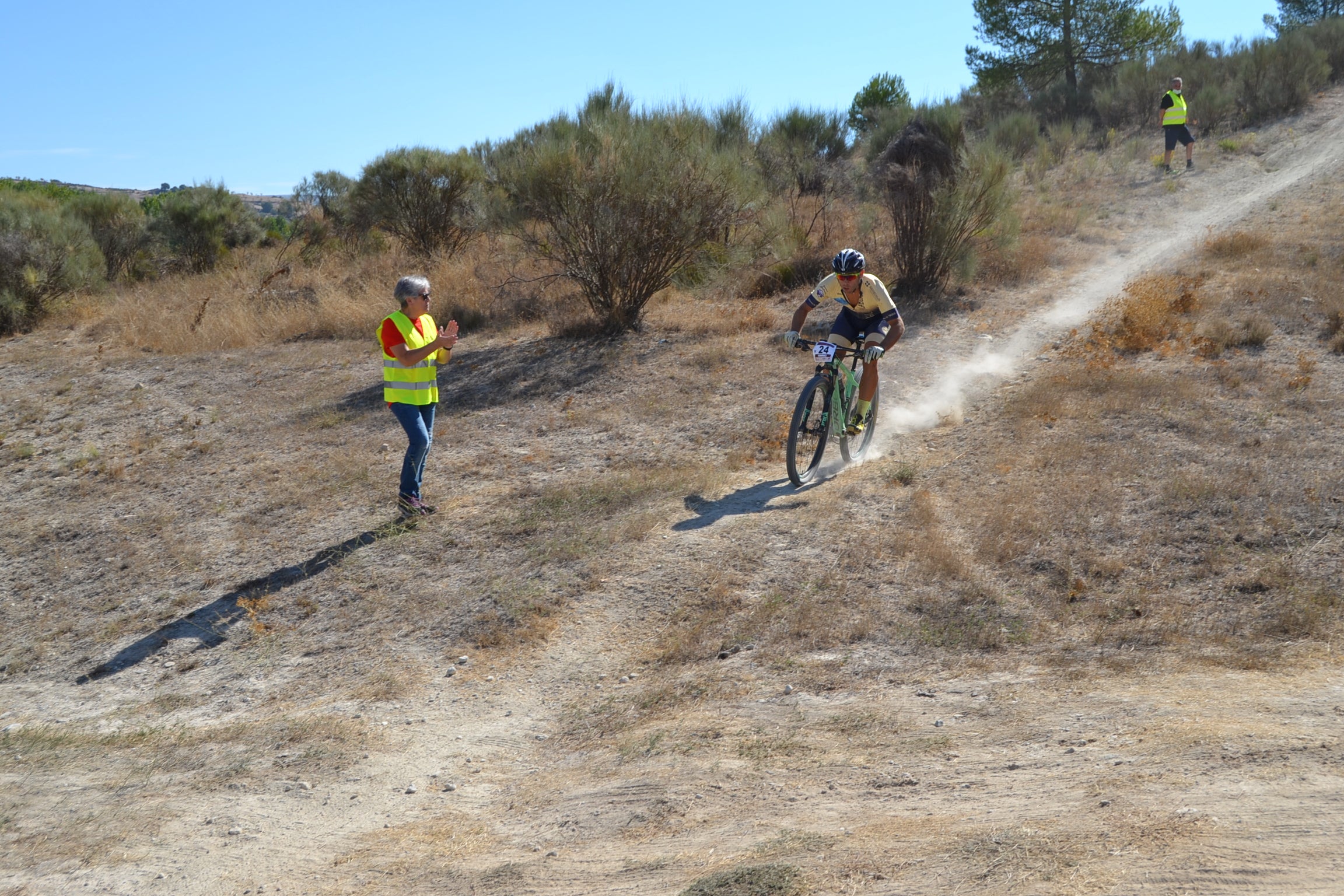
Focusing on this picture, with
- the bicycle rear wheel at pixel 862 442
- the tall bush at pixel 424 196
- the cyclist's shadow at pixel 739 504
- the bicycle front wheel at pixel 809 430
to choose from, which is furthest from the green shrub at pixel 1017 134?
A: the cyclist's shadow at pixel 739 504

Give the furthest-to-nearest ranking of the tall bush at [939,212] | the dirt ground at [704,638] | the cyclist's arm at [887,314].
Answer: the tall bush at [939,212], the cyclist's arm at [887,314], the dirt ground at [704,638]

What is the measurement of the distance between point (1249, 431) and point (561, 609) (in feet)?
18.7

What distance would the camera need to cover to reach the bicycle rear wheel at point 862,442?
8.31 m

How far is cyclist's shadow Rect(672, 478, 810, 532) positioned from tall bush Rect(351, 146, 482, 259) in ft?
42.5

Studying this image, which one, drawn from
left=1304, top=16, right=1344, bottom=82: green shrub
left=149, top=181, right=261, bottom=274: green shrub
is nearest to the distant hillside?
left=149, top=181, right=261, bottom=274: green shrub

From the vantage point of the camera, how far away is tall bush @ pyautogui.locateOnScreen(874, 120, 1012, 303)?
525 inches

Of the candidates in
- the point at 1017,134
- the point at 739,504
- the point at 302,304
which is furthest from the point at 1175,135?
the point at 302,304

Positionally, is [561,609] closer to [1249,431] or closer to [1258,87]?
[1249,431]

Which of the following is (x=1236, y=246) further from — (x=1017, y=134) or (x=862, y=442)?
(x=1017, y=134)

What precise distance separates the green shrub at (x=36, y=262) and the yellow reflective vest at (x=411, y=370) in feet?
48.2

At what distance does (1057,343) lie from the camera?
11352mm

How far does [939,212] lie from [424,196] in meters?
10.7

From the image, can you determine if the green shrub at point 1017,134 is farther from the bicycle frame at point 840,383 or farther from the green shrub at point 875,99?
the bicycle frame at point 840,383

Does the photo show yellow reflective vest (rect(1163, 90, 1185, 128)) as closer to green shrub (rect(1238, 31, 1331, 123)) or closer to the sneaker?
green shrub (rect(1238, 31, 1331, 123))
